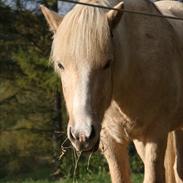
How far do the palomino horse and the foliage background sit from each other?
441 inches

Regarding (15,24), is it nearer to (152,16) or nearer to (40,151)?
(40,151)

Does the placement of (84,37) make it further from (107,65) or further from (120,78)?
(120,78)

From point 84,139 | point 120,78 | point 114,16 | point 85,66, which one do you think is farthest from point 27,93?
point 84,139

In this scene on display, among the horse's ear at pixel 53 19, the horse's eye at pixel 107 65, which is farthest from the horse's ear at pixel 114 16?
the horse's ear at pixel 53 19

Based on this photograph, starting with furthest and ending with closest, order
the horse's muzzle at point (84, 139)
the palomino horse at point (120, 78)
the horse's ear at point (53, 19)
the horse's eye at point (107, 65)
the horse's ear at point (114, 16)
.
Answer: the horse's ear at point (53, 19)
the horse's ear at point (114, 16)
the horse's eye at point (107, 65)
the palomino horse at point (120, 78)
the horse's muzzle at point (84, 139)

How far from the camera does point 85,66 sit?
14.8 feet

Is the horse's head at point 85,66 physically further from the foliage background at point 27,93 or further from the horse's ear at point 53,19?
the foliage background at point 27,93

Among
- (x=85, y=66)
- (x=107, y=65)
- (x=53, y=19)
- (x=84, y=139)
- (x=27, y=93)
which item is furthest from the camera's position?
(x=27, y=93)

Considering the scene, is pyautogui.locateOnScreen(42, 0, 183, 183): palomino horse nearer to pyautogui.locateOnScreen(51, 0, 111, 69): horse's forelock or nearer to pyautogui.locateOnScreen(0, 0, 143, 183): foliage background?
pyautogui.locateOnScreen(51, 0, 111, 69): horse's forelock

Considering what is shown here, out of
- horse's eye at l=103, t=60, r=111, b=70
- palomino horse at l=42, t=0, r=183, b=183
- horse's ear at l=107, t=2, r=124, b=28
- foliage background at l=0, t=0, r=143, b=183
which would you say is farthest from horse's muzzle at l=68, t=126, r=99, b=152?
foliage background at l=0, t=0, r=143, b=183

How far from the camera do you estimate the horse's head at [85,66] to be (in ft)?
14.2

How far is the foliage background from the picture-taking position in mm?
18375

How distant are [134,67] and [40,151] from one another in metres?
16.9

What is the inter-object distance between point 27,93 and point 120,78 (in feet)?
51.5
